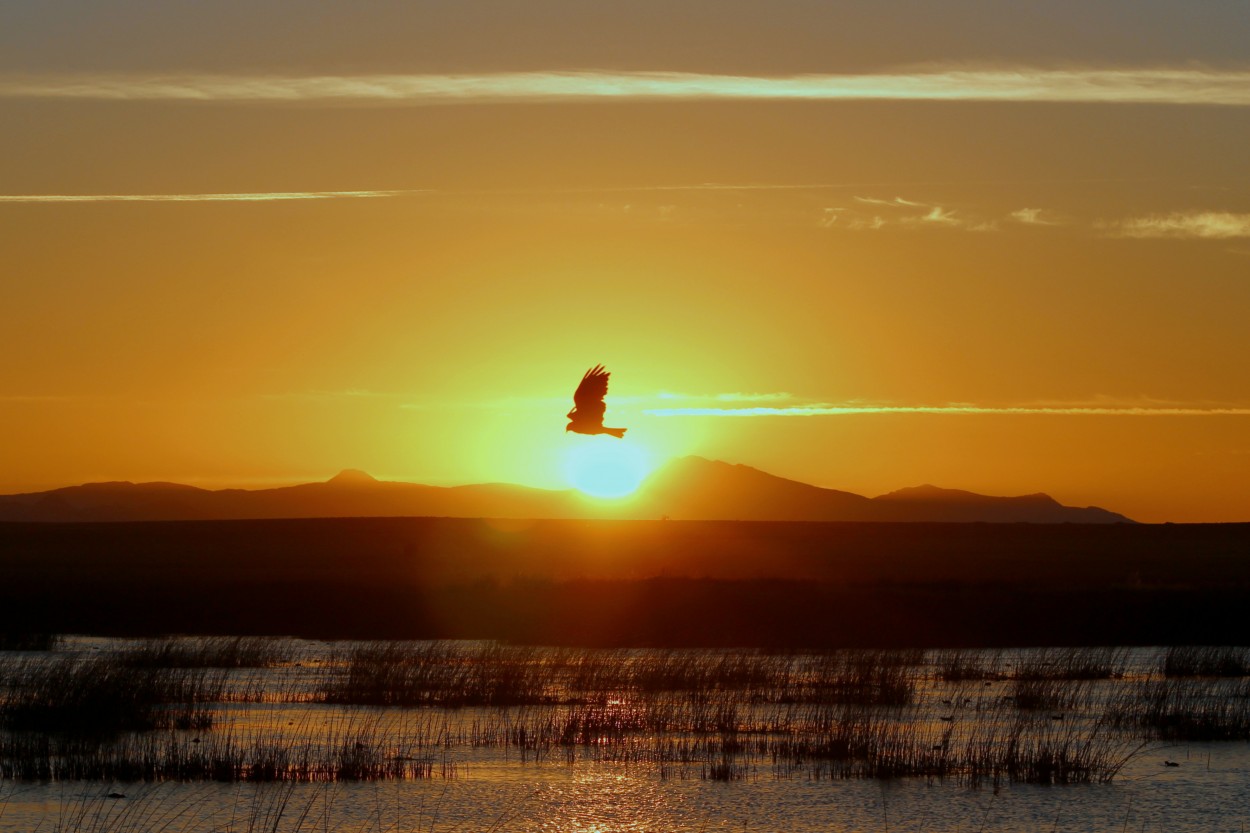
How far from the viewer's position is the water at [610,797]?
55.2 feet

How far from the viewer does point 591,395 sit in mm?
20938

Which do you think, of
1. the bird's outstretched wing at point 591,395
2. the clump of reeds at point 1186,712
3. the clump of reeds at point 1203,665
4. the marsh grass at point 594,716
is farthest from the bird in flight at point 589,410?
the clump of reeds at point 1203,665

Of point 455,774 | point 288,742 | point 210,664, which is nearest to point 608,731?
point 455,774

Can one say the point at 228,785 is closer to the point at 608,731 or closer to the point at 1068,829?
the point at 608,731

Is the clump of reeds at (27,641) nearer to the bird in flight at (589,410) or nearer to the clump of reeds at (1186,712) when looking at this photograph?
the bird in flight at (589,410)

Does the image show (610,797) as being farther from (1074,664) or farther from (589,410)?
(1074,664)

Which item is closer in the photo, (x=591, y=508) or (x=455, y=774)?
(x=455, y=774)

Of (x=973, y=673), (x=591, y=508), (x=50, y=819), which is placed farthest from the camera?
(x=591, y=508)

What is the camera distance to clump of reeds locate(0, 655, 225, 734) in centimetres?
2147

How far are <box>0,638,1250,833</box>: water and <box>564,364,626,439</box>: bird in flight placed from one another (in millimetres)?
4594

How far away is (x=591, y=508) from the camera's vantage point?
178125 mm

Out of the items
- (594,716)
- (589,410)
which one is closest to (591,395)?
(589,410)

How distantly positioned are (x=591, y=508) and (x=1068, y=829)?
16146 centimetres

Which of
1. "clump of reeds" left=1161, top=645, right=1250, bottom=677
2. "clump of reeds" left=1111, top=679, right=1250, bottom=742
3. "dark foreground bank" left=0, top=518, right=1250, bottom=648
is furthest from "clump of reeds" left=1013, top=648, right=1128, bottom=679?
"dark foreground bank" left=0, top=518, right=1250, bottom=648
